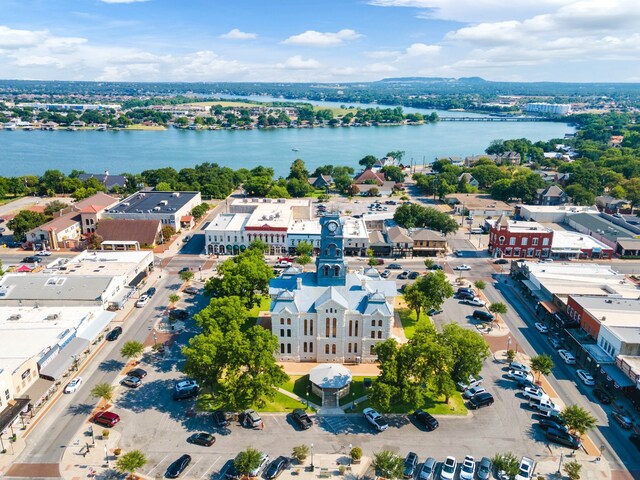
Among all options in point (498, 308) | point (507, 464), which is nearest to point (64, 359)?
point (507, 464)

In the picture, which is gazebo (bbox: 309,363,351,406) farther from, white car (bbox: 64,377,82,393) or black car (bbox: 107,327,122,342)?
black car (bbox: 107,327,122,342)

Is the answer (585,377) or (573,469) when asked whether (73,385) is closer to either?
(573,469)

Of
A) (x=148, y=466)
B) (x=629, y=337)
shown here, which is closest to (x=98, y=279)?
(x=148, y=466)

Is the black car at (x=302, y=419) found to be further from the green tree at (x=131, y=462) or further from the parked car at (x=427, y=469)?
the green tree at (x=131, y=462)

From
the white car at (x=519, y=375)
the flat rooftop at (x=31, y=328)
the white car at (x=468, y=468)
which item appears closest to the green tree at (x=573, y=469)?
the white car at (x=468, y=468)

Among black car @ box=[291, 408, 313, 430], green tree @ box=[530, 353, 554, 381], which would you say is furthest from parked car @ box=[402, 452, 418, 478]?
green tree @ box=[530, 353, 554, 381]

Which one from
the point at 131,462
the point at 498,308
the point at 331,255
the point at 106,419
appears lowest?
the point at 106,419
